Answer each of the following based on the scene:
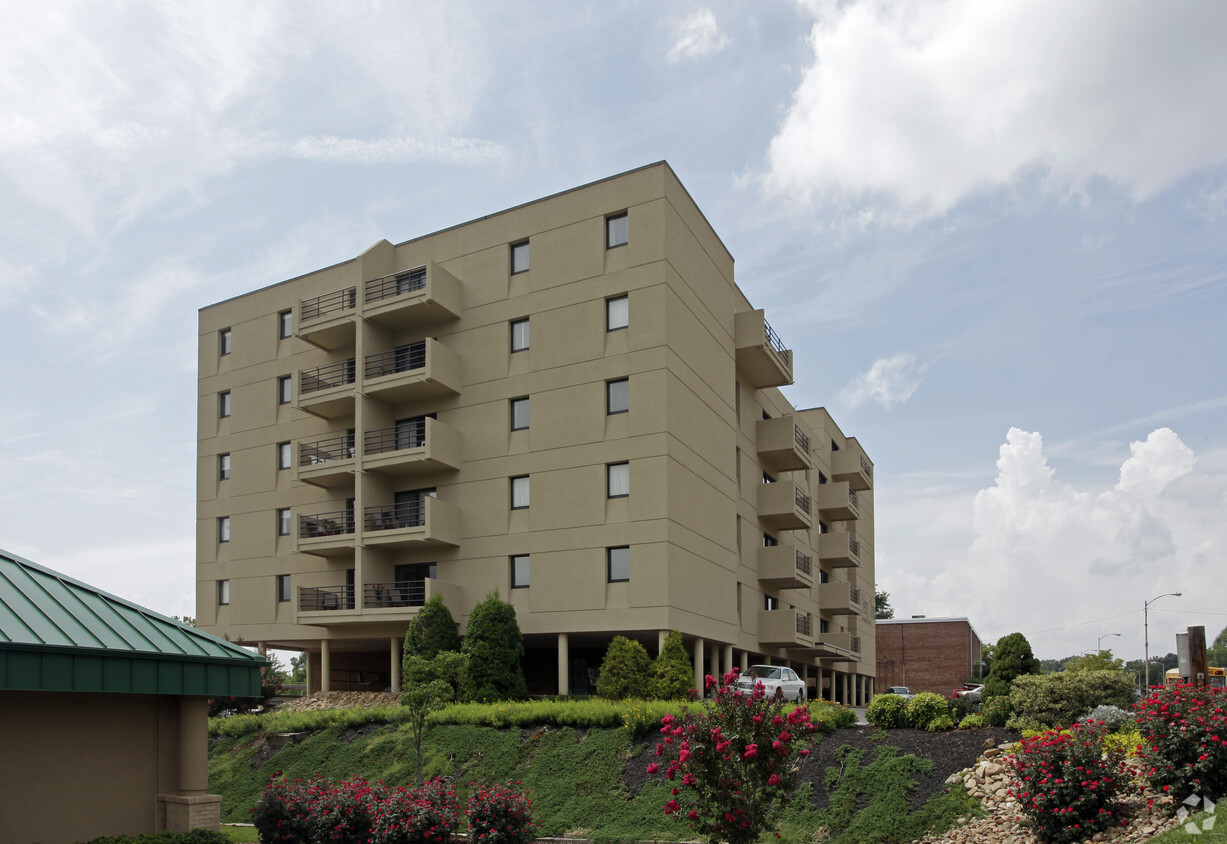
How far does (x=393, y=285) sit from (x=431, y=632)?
45.6 ft

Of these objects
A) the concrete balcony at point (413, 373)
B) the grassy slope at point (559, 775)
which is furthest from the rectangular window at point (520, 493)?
the grassy slope at point (559, 775)

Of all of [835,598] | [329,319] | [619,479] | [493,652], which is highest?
[329,319]

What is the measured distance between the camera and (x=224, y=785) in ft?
92.2

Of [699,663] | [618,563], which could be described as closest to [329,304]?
[618,563]

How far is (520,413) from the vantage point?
36562mm

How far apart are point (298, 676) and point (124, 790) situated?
311ft

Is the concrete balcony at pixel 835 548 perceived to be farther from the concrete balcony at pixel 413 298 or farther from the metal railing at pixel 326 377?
the metal railing at pixel 326 377

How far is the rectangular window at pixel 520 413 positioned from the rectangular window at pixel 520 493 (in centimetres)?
182

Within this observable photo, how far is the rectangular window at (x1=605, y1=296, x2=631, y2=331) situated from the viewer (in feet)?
115

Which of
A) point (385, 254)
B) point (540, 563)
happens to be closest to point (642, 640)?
point (540, 563)

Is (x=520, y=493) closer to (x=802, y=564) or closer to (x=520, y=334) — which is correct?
(x=520, y=334)

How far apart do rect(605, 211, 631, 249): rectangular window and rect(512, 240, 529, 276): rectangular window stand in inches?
134

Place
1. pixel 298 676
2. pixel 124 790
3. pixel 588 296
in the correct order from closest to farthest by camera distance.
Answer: pixel 124 790 < pixel 588 296 < pixel 298 676

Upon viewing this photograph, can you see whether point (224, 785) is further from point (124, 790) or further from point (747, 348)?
point (747, 348)
